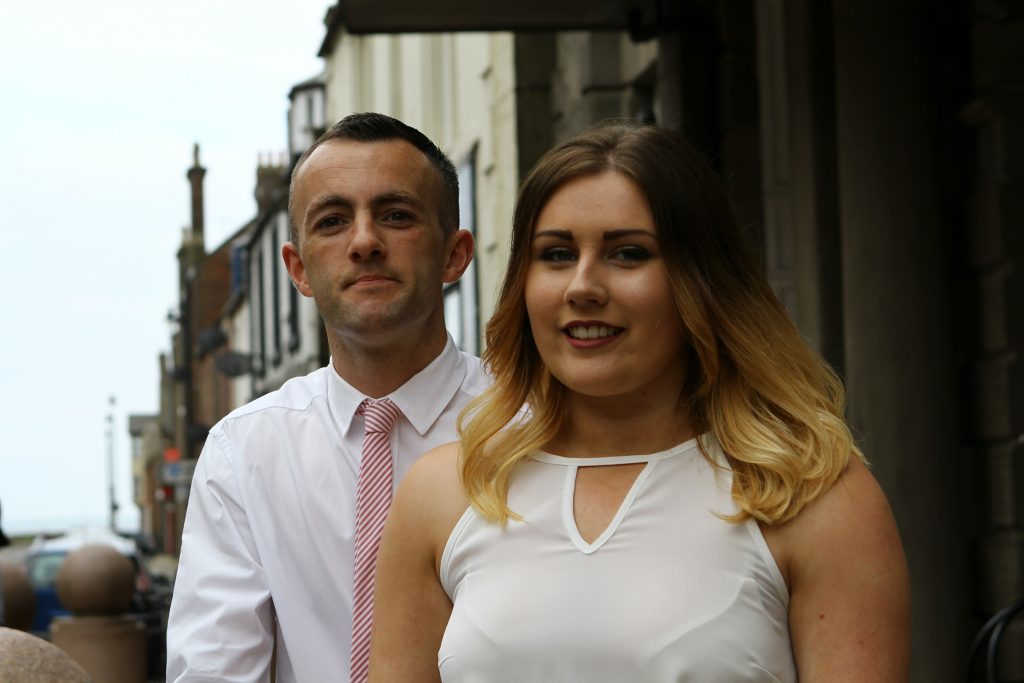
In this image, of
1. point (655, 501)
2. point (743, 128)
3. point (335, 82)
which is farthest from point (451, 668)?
point (335, 82)

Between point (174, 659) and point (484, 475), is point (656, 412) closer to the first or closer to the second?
point (484, 475)

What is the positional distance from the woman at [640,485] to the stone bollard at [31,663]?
149cm

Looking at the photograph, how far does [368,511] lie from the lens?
3.40 meters

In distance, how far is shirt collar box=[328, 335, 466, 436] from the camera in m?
Answer: 3.59

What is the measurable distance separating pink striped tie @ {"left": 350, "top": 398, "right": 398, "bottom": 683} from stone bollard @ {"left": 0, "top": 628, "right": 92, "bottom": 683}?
39.3 inches

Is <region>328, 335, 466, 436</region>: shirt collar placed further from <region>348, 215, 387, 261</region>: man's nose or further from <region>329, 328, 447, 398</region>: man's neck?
<region>348, 215, 387, 261</region>: man's nose

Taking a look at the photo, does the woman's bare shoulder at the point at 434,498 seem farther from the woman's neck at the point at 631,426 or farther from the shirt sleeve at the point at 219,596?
the shirt sleeve at the point at 219,596

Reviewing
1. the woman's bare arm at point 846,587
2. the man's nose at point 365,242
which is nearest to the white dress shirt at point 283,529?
the man's nose at point 365,242

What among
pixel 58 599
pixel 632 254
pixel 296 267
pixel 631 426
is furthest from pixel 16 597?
pixel 632 254

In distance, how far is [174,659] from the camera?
11.0 feet

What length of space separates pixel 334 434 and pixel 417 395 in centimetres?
20

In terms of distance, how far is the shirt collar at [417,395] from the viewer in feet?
11.8

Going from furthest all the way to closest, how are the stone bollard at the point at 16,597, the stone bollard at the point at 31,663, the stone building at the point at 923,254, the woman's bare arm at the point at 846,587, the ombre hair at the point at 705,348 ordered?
the stone bollard at the point at 16,597 < the stone building at the point at 923,254 < the stone bollard at the point at 31,663 < the ombre hair at the point at 705,348 < the woman's bare arm at the point at 846,587

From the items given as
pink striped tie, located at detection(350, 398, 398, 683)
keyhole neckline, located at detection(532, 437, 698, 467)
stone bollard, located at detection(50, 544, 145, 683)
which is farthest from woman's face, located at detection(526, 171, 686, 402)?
stone bollard, located at detection(50, 544, 145, 683)
